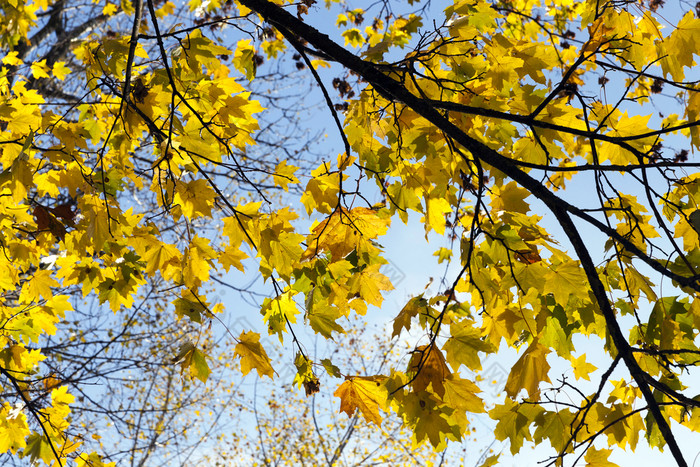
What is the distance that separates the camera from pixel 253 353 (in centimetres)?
186

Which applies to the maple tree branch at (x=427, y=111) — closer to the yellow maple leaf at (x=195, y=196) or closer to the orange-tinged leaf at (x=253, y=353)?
the yellow maple leaf at (x=195, y=196)

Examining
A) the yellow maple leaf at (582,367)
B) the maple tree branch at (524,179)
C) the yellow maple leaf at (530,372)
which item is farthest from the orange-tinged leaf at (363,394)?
the yellow maple leaf at (582,367)

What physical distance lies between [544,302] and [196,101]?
1668 millimetres

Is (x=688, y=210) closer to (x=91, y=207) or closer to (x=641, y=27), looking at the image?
(x=641, y=27)

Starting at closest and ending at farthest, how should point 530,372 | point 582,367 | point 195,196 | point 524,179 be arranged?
point 524,179, point 530,372, point 195,196, point 582,367

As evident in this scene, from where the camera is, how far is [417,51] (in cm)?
188

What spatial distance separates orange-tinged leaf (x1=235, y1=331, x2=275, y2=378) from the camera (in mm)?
1848

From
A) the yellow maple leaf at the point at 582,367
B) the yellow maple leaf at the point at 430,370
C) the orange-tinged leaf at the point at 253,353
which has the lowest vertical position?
the yellow maple leaf at the point at 430,370

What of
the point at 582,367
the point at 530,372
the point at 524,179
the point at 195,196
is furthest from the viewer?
the point at 582,367

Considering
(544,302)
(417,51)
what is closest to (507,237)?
(544,302)

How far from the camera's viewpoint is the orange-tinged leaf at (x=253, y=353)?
1848mm

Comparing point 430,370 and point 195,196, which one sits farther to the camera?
point 195,196

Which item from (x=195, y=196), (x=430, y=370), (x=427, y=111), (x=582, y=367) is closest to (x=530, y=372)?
(x=430, y=370)

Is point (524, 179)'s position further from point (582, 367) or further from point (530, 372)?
point (582, 367)
